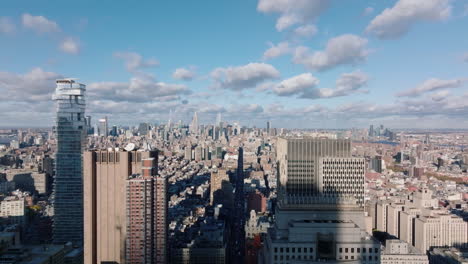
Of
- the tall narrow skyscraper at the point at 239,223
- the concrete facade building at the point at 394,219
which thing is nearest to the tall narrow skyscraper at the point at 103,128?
the tall narrow skyscraper at the point at 239,223

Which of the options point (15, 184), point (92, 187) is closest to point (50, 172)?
point (15, 184)

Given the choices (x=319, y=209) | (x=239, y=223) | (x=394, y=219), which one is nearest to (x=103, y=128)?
(x=239, y=223)

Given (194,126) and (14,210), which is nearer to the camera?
(14,210)

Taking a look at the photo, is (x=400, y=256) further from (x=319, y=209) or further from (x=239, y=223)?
→ (x=239, y=223)

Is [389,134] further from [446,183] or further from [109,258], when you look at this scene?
[109,258]

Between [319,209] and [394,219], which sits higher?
[319,209]

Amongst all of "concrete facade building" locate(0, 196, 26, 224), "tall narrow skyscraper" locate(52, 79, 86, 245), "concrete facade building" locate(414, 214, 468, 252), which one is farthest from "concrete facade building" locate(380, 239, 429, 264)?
"concrete facade building" locate(0, 196, 26, 224)

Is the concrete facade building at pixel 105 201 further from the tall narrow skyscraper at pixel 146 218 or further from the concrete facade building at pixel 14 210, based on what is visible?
the concrete facade building at pixel 14 210

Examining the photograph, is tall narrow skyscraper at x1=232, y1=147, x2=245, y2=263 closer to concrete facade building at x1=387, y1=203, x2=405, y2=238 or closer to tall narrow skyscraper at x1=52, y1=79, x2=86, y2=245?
tall narrow skyscraper at x1=52, y1=79, x2=86, y2=245
